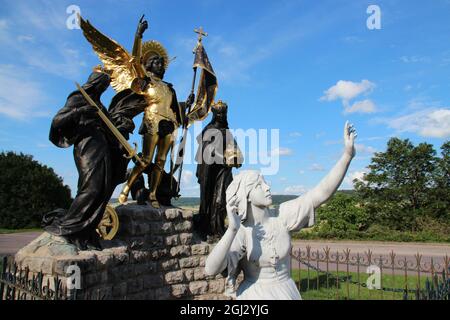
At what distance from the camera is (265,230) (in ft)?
9.36

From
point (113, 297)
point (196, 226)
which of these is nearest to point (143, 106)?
point (196, 226)

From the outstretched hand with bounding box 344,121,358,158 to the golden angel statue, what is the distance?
16.1 feet

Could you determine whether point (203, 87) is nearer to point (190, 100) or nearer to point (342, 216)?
point (190, 100)

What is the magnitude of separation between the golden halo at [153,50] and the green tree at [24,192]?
21.6 metres

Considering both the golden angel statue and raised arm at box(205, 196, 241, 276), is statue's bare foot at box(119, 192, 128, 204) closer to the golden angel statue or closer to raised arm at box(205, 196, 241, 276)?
the golden angel statue

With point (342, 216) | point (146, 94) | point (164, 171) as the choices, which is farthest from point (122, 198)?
point (342, 216)

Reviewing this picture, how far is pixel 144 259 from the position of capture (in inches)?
259

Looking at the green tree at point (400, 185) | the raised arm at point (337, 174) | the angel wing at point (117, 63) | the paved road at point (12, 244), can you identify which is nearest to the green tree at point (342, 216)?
the green tree at point (400, 185)

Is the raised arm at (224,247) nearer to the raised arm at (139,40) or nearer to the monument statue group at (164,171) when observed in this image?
the monument statue group at (164,171)

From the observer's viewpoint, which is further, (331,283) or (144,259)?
(331,283)
